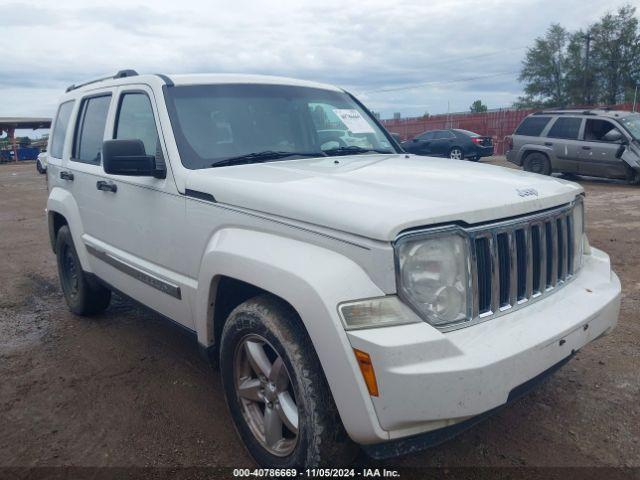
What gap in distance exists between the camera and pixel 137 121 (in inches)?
143

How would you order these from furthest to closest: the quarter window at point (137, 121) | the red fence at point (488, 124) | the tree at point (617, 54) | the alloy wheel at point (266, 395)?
the tree at point (617, 54)
the red fence at point (488, 124)
the quarter window at point (137, 121)
the alloy wheel at point (266, 395)

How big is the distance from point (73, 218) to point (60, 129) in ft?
3.71

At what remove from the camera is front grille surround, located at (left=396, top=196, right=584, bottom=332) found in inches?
85.7

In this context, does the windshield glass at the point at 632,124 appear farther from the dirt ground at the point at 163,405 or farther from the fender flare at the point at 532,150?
the dirt ground at the point at 163,405

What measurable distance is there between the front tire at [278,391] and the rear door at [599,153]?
39.8ft

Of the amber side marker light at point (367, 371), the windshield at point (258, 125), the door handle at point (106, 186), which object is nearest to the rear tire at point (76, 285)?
the door handle at point (106, 186)

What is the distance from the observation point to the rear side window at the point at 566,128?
42.7 feet

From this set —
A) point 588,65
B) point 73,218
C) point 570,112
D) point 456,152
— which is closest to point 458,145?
point 456,152

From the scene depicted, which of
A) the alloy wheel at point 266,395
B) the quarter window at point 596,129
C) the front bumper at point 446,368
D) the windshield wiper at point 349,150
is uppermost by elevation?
the windshield wiper at point 349,150

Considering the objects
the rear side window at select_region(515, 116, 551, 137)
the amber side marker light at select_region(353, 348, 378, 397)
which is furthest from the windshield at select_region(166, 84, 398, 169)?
the rear side window at select_region(515, 116, 551, 137)

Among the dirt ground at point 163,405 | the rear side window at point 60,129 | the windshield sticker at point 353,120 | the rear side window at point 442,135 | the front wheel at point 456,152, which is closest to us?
the dirt ground at point 163,405

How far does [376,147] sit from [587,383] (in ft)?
6.93

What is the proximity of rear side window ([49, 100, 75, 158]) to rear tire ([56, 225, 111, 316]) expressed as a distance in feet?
2.54

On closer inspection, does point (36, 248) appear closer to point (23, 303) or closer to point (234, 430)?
point (23, 303)
